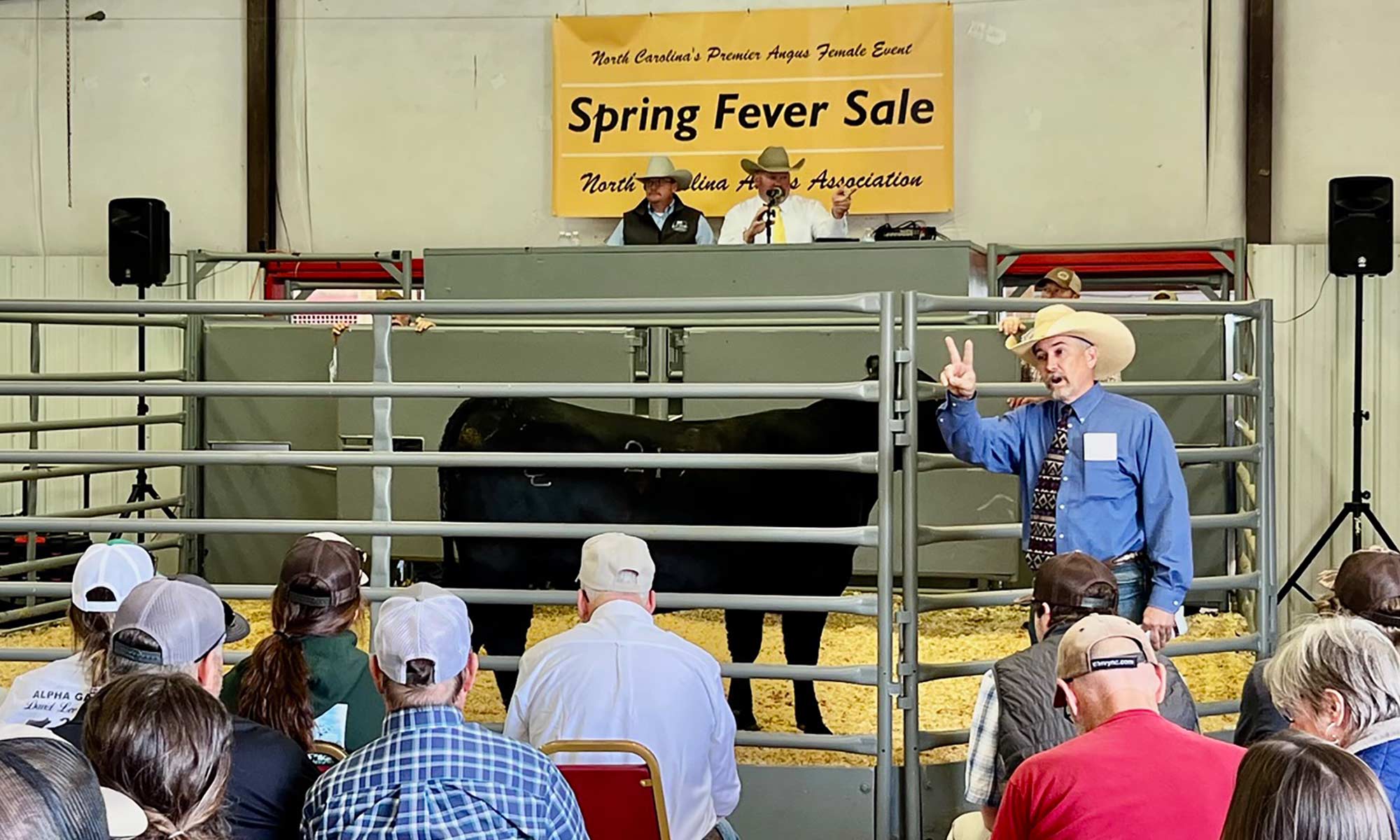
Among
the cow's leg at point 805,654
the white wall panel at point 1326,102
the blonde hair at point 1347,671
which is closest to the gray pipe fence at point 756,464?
the cow's leg at point 805,654

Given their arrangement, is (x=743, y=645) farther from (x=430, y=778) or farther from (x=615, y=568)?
(x=430, y=778)

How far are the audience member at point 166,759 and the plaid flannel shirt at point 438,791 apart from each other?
0.34m

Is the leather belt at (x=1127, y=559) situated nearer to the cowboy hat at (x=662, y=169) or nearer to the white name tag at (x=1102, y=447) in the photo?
the white name tag at (x=1102, y=447)

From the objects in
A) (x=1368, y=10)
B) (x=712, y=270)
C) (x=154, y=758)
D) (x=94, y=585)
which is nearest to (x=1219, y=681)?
(x=712, y=270)

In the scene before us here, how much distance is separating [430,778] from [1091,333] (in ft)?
7.14

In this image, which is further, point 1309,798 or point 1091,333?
point 1091,333

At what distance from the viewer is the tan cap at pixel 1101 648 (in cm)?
208

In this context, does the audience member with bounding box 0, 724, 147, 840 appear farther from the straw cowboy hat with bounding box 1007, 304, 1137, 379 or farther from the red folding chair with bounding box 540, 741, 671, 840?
the straw cowboy hat with bounding box 1007, 304, 1137, 379

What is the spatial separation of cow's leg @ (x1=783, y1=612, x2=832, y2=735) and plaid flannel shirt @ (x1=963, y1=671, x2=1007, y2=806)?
4.78 ft

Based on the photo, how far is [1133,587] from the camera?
11.5 ft

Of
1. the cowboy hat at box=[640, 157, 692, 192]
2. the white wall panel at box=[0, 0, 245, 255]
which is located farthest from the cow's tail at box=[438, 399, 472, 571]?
the white wall panel at box=[0, 0, 245, 255]

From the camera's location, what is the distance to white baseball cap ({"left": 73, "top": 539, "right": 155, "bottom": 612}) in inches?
105

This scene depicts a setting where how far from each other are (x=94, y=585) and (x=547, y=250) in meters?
4.12

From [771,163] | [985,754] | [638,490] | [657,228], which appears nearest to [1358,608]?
[985,754]
